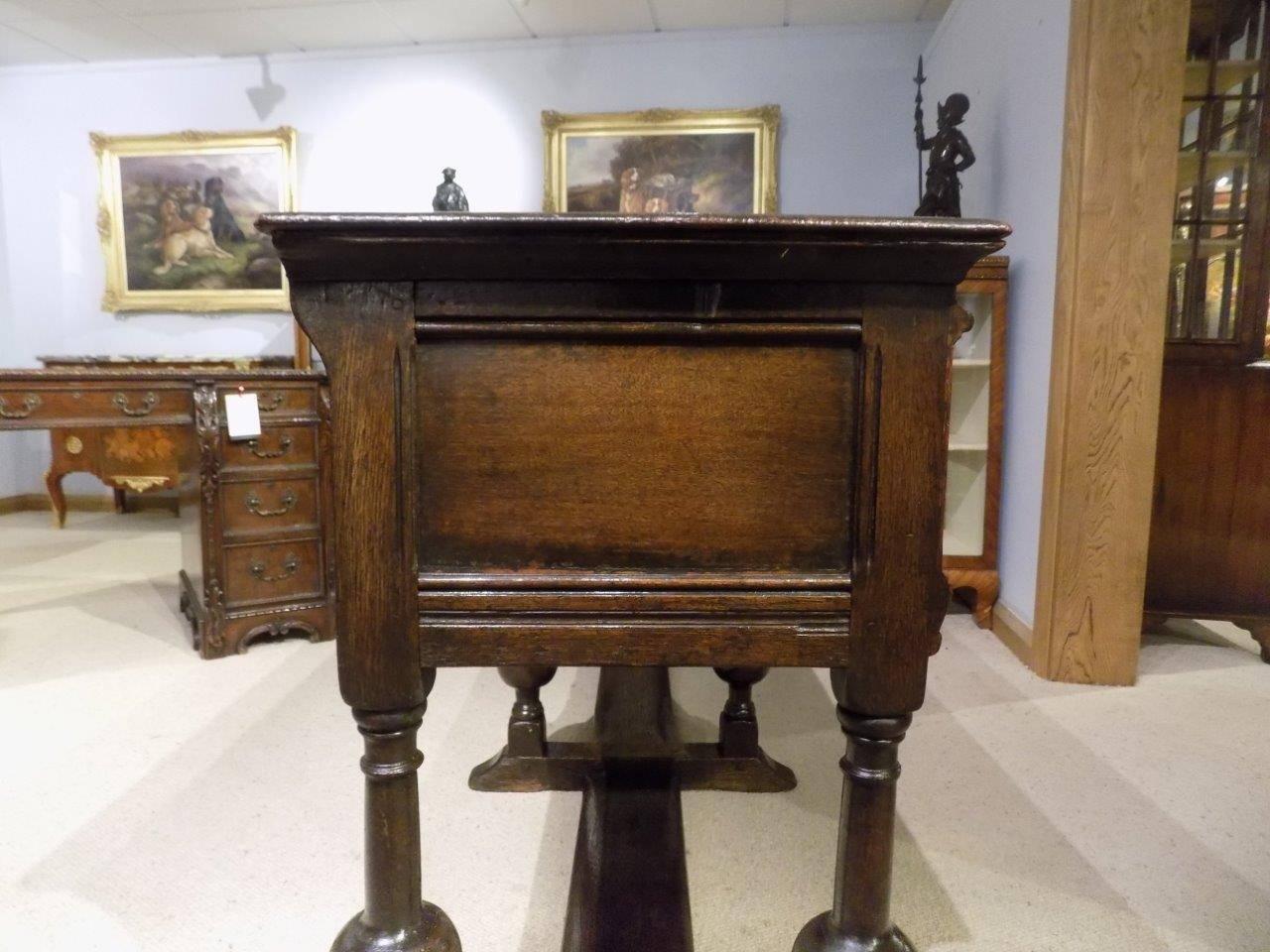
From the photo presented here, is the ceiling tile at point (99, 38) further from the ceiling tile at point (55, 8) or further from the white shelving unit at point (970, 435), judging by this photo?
the white shelving unit at point (970, 435)

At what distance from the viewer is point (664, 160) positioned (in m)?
4.58

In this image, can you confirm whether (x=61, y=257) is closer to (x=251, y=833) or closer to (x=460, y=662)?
(x=251, y=833)

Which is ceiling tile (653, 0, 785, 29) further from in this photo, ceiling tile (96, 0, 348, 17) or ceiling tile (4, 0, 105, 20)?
ceiling tile (4, 0, 105, 20)

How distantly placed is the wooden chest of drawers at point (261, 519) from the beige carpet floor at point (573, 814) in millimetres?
173

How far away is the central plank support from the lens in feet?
3.23

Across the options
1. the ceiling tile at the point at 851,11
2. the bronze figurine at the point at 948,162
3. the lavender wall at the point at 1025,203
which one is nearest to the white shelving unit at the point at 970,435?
the lavender wall at the point at 1025,203

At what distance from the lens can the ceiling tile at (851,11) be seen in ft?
13.7

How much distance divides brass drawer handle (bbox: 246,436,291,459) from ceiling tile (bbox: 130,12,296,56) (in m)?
3.13

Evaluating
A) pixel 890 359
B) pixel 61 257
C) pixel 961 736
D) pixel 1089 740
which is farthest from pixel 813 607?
pixel 61 257

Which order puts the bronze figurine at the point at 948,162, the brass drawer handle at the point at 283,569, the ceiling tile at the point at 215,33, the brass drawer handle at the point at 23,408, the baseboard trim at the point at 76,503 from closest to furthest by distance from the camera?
the brass drawer handle at the point at 23,408, the brass drawer handle at the point at 283,569, the bronze figurine at the point at 948,162, the ceiling tile at the point at 215,33, the baseboard trim at the point at 76,503

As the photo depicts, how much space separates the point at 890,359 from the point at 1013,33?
291 centimetres

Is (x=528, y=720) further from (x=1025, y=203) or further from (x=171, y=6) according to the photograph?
(x=171, y=6)

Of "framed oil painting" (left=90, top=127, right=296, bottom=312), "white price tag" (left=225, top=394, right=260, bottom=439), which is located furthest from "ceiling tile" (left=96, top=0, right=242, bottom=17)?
"white price tag" (left=225, top=394, right=260, bottom=439)

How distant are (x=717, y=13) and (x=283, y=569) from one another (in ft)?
12.4
